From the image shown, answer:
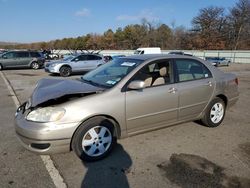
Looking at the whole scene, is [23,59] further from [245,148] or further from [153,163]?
[245,148]

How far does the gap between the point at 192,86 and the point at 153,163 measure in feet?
5.90

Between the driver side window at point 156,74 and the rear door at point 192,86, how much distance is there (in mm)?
149

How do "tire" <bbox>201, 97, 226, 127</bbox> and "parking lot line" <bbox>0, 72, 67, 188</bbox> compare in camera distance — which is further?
"tire" <bbox>201, 97, 226, 127</bbox>

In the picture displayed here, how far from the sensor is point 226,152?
14.2ft

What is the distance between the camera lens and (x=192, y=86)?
5.00m

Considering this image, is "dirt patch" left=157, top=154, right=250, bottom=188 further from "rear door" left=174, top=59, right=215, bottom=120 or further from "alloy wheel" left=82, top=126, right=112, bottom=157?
"rear door" left=174, top=59, right=215, bottom=120

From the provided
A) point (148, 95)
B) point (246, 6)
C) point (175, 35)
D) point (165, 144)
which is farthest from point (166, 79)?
point (175, 35)

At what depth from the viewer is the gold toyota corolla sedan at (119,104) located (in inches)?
145

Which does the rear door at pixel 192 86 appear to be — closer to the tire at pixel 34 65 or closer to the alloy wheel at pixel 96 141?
the alloy wheel at pixel 96 141

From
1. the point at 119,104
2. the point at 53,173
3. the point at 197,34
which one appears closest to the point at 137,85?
the point at 119,104

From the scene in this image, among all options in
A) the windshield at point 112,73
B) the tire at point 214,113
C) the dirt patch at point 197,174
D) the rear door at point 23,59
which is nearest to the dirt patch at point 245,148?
the dirt patch at point 197,174

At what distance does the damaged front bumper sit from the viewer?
359 centimetres

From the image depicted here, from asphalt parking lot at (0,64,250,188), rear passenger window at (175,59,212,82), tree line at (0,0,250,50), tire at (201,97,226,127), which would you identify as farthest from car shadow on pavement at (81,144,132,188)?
tree line at (0,0,250,50)

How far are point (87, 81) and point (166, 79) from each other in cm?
143
